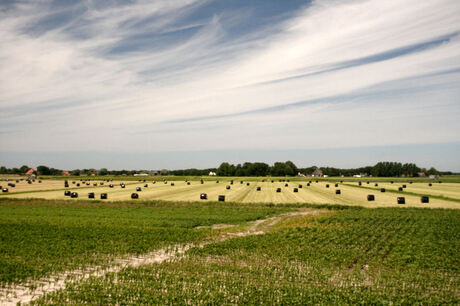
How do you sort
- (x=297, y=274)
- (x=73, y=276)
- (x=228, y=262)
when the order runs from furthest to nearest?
(x=228, y=262)
(x=297, y=274)
(x=73, y=276)

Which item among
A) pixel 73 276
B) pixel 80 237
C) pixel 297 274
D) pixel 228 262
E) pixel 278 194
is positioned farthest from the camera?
pixel 278 194

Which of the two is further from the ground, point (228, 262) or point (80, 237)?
point (80, 237)

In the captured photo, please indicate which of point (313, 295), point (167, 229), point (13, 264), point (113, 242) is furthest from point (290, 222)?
point (13, 264)

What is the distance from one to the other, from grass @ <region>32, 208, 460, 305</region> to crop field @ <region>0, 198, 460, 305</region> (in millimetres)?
50

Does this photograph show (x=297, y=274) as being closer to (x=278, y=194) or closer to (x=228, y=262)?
(x=228, y=262)

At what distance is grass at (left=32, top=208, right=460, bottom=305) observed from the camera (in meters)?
12.1

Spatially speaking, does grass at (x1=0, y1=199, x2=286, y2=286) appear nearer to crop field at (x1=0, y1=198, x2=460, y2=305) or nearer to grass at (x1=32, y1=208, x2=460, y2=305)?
crop field at (x1=0, y1=198, x2=460, y2=305)

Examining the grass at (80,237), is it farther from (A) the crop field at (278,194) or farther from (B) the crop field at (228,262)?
(A) the crop field at (278,194)

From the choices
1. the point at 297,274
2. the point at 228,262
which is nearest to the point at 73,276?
the point at 228,262

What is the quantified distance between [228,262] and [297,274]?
376 centimetres

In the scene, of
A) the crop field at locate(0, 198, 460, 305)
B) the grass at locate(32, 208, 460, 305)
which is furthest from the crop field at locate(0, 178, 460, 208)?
the grass at locate(32, 208, 460, 305)

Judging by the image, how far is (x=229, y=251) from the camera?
63.4 ft

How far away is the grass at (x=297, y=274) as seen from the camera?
12070 mm

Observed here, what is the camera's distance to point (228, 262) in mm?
17016
